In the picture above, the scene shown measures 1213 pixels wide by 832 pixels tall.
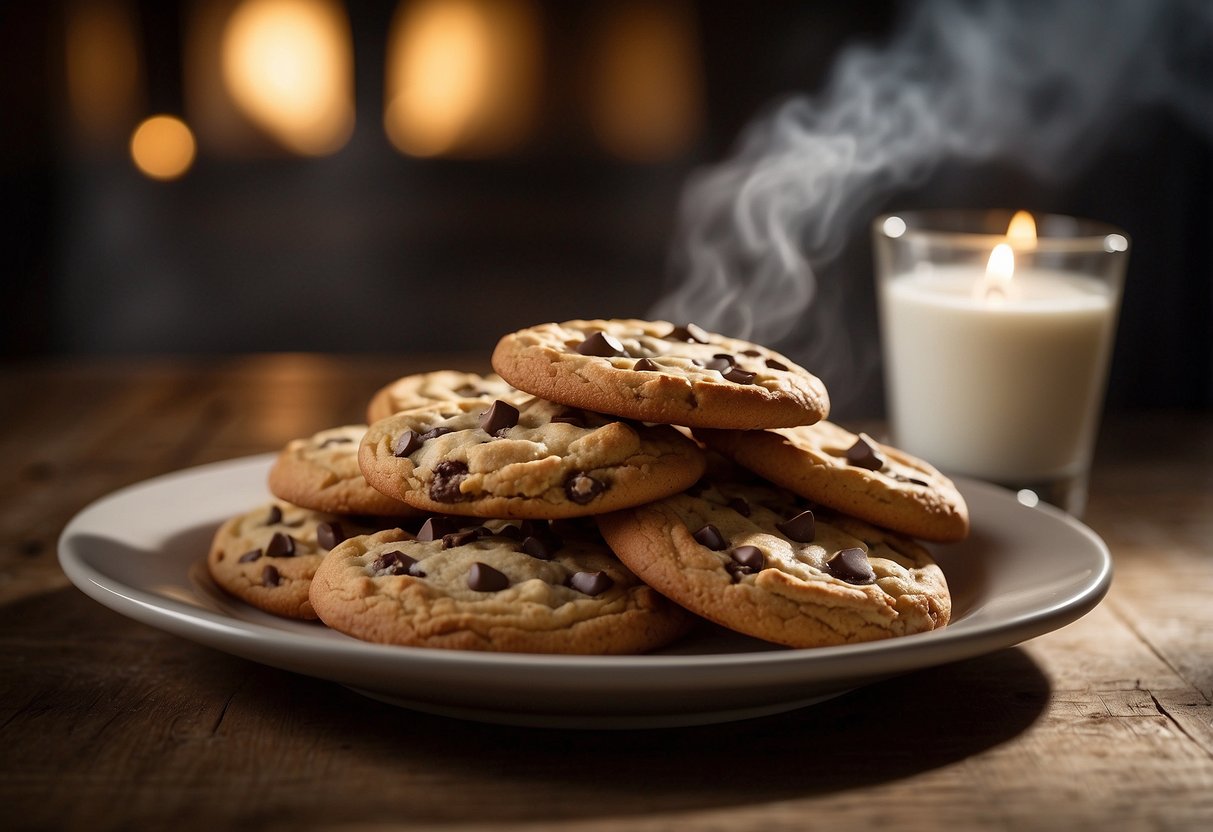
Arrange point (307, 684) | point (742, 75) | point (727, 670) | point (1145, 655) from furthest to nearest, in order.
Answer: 1. point (742, 75)
2. point (1145, 655)
3. point (307, 684)
4. point (727, 670)

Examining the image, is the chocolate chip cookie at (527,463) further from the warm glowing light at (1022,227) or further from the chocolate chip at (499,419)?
the warm glowing light at (1022,227)

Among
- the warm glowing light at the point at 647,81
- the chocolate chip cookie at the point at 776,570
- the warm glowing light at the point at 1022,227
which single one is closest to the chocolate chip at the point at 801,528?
the chocolate chip cookie at the point at 776,570

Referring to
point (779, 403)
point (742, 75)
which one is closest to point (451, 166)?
point (742, 75)

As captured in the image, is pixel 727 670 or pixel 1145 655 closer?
pixel 727 670

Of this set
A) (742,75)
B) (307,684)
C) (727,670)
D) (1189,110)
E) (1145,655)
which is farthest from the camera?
Answer: (742,75)

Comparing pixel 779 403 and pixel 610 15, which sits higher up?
pixel 610 15

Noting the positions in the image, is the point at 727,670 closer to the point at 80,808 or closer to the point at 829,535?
the point at 829,535
